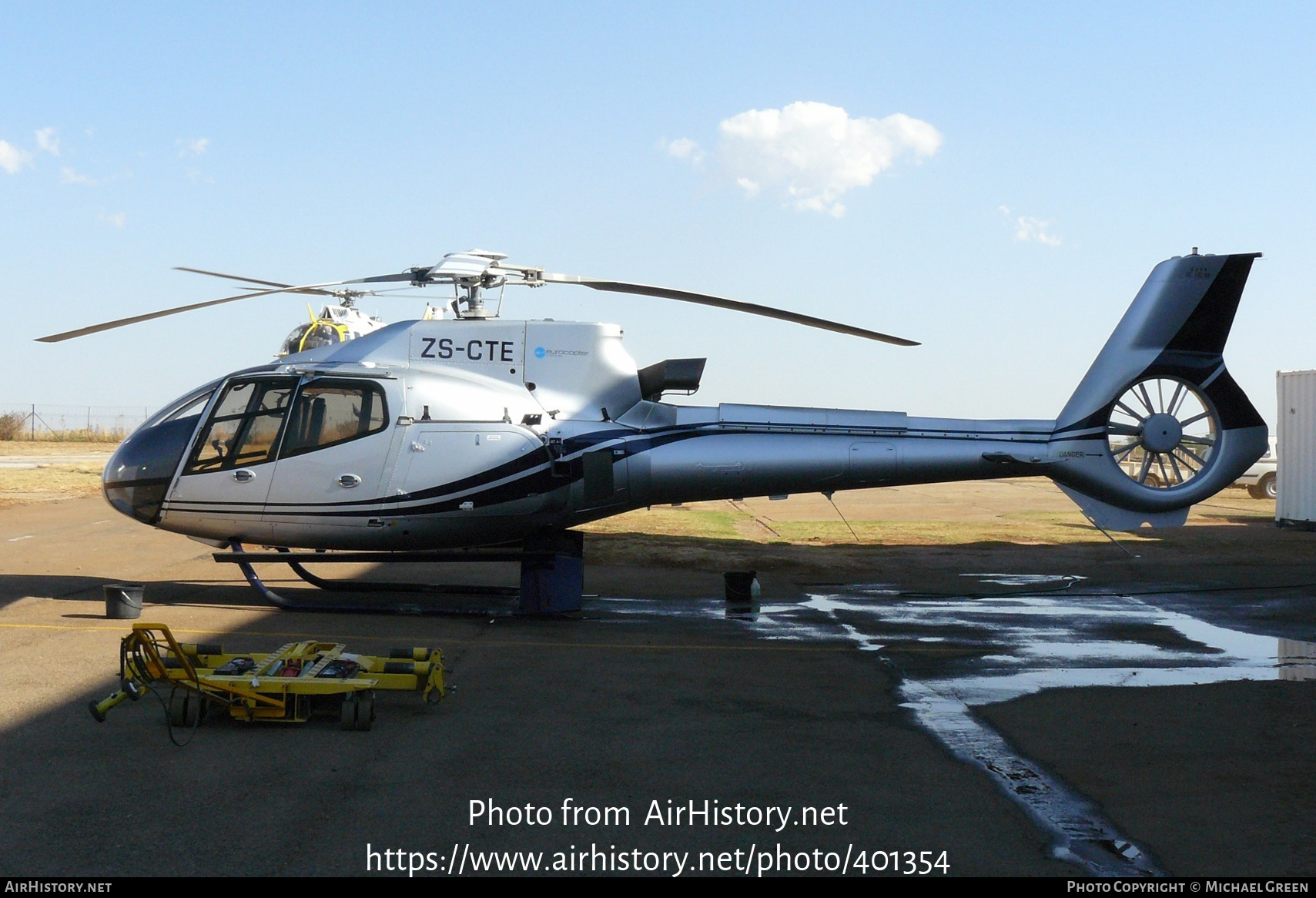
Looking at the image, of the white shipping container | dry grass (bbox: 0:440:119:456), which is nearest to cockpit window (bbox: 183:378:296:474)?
the white shipping container

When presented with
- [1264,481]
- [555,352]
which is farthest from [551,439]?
[1264,481]

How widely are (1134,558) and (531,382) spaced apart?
458 inches

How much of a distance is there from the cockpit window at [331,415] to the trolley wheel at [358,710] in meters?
5.00

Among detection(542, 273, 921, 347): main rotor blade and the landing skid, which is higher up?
detection(542, 273, 921, 347): main rotor blade

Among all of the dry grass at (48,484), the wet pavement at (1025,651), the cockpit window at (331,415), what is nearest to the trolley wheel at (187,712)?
the cockpit window at (331,415)

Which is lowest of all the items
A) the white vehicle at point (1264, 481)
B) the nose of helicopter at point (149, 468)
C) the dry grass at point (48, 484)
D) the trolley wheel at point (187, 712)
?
the dry grass at point (48, 484)

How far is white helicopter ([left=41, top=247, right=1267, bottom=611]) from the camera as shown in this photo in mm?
11680

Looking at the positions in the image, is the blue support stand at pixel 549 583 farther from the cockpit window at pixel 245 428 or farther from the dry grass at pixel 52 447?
the dry grass at pixel 52 447

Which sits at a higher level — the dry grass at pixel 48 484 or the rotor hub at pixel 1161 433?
the rotor hub at pixel 1161 433

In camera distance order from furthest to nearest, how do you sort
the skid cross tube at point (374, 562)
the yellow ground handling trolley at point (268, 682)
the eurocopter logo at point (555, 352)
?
the eurocopter logo at point (555, 352)
the skid cross tube at point (374, 562)
the yellow ground handling trolley at point (268, 682)

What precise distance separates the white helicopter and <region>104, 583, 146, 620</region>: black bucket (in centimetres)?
97

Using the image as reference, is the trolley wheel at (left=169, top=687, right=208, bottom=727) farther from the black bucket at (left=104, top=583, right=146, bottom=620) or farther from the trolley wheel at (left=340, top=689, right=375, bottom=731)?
the black bucket at (left=104, top=583, right=146, bottom=620)

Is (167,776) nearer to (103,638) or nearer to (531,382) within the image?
(103,638)

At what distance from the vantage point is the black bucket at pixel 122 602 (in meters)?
11.1
